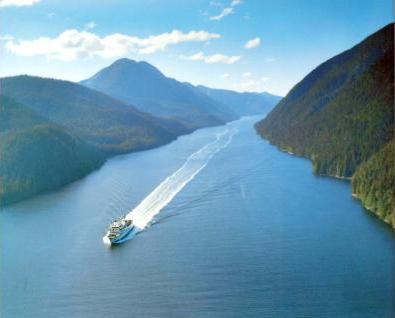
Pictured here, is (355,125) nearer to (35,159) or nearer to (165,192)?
(165,192)

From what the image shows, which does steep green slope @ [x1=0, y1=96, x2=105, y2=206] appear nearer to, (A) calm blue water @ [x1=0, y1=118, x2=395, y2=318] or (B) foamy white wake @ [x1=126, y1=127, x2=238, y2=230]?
(A) calm blue water @ [x1=0, y1=118, x2=395, y2=318]

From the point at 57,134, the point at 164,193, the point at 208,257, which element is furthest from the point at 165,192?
the point at 57,134

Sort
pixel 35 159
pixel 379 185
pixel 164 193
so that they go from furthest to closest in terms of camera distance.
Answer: pixel 35 159
pixel 164 193
pixel 379 185

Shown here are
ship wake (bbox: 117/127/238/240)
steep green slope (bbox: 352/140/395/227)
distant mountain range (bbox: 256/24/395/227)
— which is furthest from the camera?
distant mountain range (bbox: 256/24/395/227)

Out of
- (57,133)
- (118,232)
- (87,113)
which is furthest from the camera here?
(87,113)

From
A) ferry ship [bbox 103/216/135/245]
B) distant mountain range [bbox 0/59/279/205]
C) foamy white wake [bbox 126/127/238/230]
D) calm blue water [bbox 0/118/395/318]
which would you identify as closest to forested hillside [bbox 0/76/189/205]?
distant mountain range [bbox 0/59/279/205]

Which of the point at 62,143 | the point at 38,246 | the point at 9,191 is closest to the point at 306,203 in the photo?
the point at 38,246

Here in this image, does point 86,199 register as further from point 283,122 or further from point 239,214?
point 283,122
